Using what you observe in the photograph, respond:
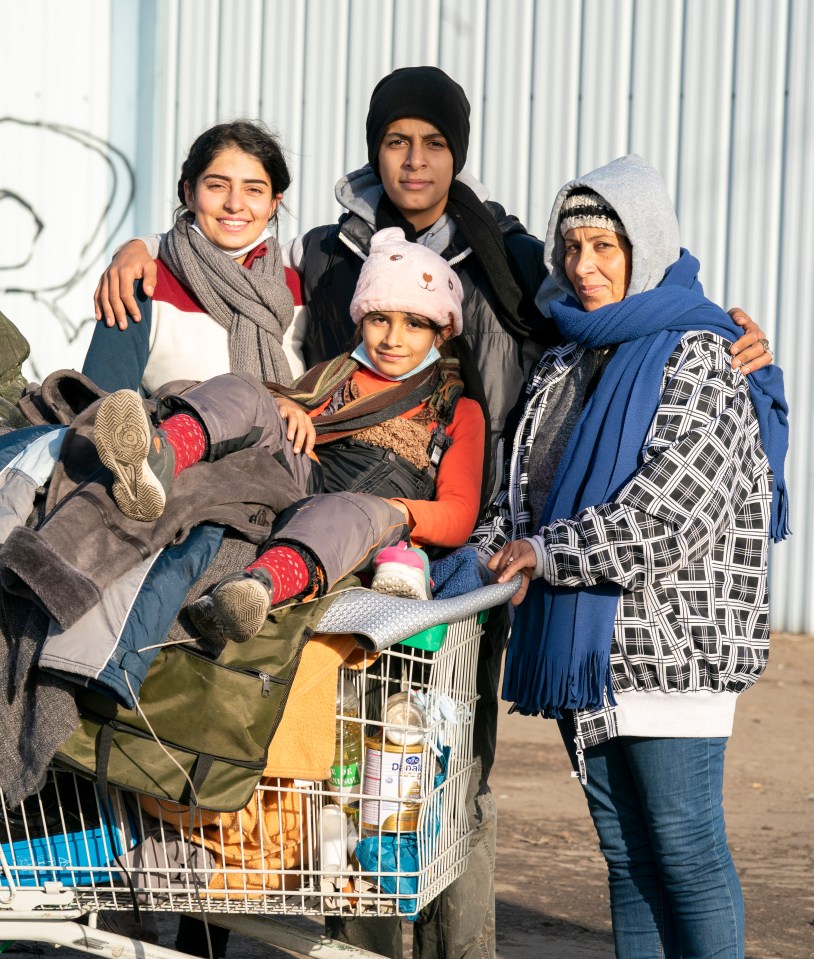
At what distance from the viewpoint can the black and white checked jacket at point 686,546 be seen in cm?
302

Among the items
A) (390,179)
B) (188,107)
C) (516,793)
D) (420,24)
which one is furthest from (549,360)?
(188,107)

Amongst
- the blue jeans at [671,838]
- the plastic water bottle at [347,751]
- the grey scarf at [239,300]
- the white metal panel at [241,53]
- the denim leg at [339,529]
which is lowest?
the blue jeans at [671,838]

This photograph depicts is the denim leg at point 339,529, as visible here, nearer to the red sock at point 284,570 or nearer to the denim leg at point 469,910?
the red sock at point 284,570

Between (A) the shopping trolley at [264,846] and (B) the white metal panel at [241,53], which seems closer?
(A) the shopping trolley at [264,846]

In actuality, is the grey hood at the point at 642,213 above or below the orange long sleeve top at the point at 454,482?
above

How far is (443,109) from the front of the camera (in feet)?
12.5

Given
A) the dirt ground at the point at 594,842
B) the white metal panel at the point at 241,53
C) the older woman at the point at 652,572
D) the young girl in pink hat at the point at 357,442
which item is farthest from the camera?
the white metal panel at the point at 241,53

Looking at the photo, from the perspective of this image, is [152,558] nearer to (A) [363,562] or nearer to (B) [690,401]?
(A) [363,562]

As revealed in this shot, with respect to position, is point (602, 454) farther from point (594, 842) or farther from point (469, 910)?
point (594, 842)

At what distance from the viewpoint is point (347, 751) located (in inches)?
114

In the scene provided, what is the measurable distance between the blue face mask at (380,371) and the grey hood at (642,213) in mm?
557

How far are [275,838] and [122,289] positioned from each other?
1537mm

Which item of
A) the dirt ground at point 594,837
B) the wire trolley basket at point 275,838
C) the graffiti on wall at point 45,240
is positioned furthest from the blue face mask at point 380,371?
the graffiti on wall at point 45,240

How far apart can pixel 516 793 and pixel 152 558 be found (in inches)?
151
